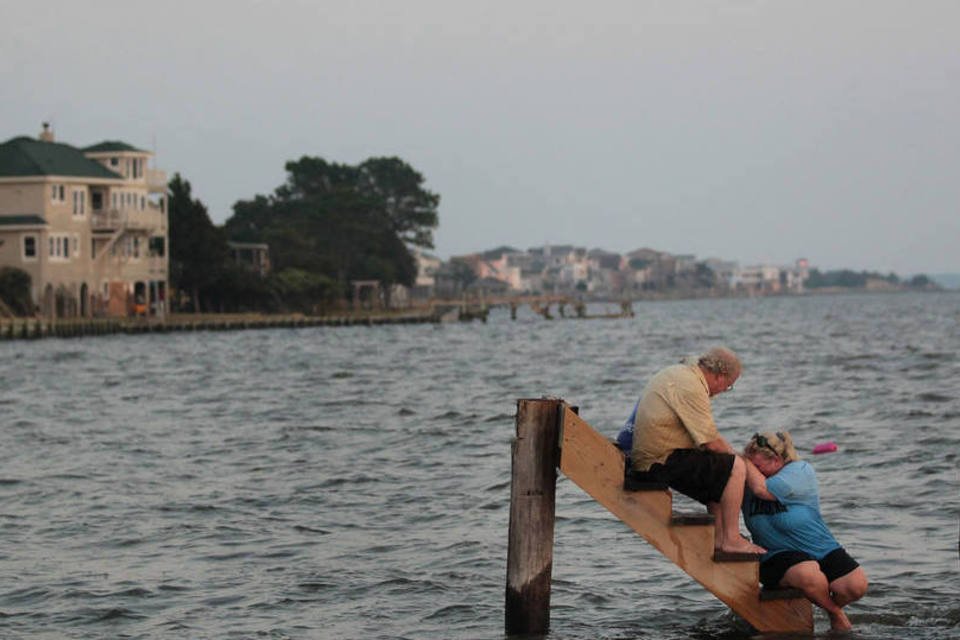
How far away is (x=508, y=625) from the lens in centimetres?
1252

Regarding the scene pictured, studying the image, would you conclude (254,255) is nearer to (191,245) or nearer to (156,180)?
(191,245)

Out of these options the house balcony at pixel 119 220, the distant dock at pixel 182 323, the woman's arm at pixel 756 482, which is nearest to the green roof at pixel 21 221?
the house balcony at pixel 119 220

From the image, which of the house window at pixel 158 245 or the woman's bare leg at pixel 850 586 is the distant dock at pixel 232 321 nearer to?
the house window at pixel 158 245

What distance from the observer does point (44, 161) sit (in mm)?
94500

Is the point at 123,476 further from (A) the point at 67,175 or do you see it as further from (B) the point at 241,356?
(A) the point at 67,175

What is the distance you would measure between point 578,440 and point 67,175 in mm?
86417

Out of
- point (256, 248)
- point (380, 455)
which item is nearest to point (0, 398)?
point (380, 455)

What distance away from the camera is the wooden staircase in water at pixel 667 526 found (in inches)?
465

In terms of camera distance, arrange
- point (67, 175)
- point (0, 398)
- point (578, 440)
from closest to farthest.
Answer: point (578, 440)
point (0, 398)
point (67, 175)

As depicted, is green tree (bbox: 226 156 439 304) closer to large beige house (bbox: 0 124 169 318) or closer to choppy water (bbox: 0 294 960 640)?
large beige house (bbox: 0 124 169 318)

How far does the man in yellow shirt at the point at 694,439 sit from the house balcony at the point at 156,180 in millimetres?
91517

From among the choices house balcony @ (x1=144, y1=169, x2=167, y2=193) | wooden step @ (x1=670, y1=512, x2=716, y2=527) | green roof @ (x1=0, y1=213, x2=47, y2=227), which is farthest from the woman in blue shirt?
house balcony @ (x1=144, y1=169, x2=167, y2=193)

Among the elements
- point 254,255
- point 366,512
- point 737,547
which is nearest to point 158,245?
point 254,255

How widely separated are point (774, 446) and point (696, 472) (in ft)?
2.27
